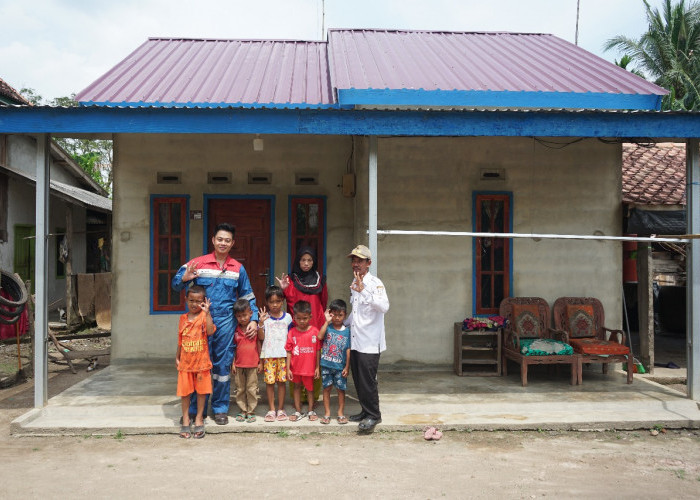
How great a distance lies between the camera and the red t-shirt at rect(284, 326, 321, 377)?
5352 mm

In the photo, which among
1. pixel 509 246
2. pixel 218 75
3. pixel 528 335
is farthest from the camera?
pixel 218 75

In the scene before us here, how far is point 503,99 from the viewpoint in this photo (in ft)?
23.7

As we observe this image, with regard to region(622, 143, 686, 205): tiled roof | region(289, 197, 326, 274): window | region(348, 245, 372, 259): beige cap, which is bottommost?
region(348, 245, 372, 259): beige cap

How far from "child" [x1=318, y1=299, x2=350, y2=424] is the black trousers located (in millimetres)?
124

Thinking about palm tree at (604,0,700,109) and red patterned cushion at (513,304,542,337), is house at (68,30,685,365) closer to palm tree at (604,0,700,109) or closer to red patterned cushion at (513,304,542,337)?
red patterned cushion at (513,304,542,337)

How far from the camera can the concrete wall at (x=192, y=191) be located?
7.78 m

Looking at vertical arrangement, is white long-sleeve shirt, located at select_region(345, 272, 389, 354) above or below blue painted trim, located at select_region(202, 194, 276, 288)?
below

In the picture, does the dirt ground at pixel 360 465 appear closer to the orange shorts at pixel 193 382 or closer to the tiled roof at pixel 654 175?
the orange shorts at pixel 193 382

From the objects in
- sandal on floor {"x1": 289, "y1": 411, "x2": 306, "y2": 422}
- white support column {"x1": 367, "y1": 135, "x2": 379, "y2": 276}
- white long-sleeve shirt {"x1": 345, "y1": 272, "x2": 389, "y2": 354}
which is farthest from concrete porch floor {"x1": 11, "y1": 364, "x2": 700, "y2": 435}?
white support column {"x1": 367, "y1": 135, "x2": 379, "y2": 276}

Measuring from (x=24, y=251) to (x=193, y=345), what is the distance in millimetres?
10510

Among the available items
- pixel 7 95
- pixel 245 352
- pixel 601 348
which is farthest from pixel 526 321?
pixel 7 95

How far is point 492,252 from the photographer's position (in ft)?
25.4

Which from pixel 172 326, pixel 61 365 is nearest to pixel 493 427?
pixel 172 326

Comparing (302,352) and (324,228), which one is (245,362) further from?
(324,228)
